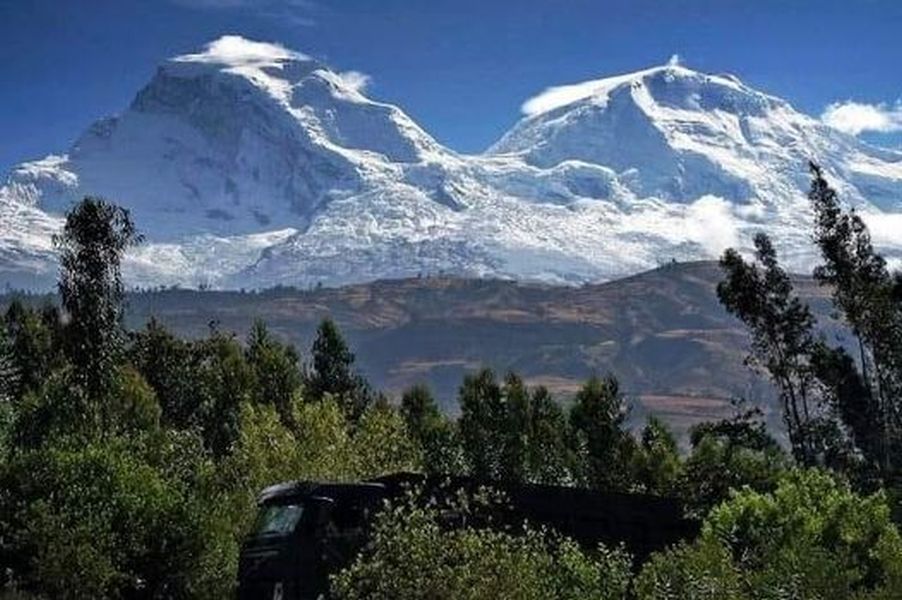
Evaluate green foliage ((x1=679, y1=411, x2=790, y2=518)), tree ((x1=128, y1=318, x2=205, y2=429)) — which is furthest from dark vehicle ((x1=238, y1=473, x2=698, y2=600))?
tree ((x1=128, y1=318, x2=205, y2=429))

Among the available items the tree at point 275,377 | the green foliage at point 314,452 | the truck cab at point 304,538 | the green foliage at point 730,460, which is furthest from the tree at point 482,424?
the truck cab at point 304,538

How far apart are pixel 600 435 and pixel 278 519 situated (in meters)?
63.6

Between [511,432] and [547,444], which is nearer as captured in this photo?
[547,444]

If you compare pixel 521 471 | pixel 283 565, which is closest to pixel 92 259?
pixel 283 565

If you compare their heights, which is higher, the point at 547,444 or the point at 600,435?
the point at 600,435

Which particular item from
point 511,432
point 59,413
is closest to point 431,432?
point 511,432

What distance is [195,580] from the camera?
1594 inches

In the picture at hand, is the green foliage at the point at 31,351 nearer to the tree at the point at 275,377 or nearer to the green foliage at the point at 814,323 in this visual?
the tree at the point at 275,377

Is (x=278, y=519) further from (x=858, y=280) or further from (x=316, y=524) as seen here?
(x=858, y=280)

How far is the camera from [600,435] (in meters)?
96.3

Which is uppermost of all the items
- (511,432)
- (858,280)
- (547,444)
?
(858,280)

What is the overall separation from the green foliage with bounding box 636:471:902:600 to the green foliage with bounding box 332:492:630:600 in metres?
2.09

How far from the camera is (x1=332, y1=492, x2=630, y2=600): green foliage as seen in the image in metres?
24.7

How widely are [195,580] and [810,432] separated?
41.5 metres
